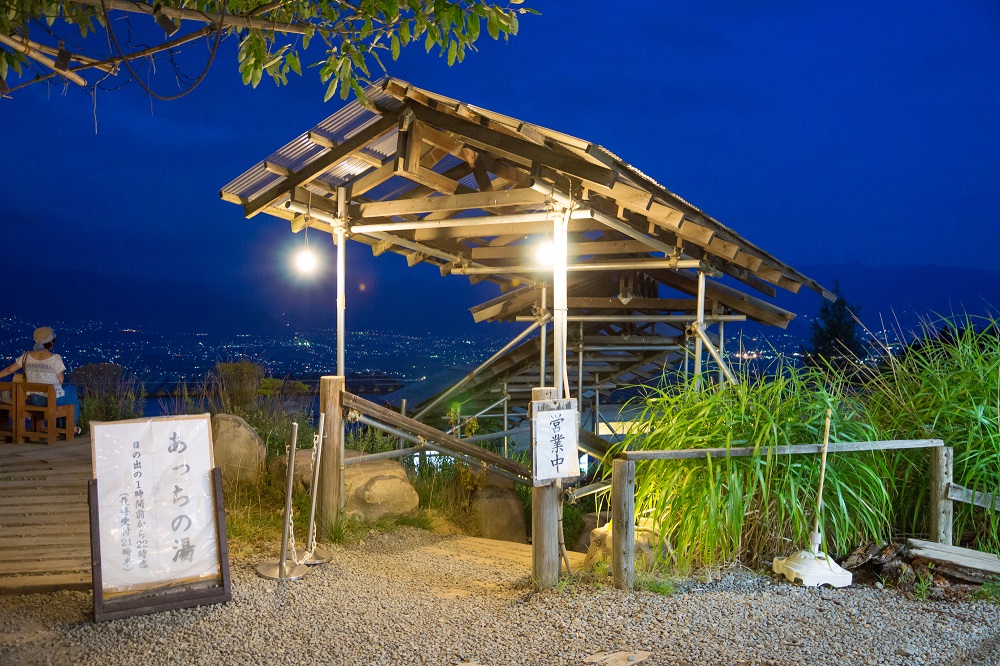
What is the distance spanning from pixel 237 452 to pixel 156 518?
10.8 feet

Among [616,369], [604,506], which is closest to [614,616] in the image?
[604,506]

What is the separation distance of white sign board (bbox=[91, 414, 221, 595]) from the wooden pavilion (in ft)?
7.94

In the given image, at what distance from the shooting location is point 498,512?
846 centimetres

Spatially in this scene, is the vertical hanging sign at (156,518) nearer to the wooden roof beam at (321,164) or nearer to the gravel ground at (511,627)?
the gravel ground at (511,627)

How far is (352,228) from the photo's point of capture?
7.35 m

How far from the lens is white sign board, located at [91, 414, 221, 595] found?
4527 millimetres

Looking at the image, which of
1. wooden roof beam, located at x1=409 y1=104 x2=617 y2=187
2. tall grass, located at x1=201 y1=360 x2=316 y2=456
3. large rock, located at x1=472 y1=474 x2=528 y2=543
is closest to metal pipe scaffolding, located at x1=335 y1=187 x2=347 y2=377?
wooden roof beam, located at x1=409 y1=104 x2=617 y2=187

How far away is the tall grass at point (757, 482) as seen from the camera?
5.10 metres

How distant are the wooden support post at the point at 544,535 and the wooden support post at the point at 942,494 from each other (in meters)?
2.90

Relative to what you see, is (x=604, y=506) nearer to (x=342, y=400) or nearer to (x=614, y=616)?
(x=342, y=400)

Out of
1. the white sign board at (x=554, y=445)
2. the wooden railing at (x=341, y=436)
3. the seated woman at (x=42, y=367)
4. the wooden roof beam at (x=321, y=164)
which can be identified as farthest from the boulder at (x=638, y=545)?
the seated woman at (x=42, y=367)

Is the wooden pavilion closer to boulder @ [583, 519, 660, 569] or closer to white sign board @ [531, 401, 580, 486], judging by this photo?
white sign board @ [531, 401, 580, 486]

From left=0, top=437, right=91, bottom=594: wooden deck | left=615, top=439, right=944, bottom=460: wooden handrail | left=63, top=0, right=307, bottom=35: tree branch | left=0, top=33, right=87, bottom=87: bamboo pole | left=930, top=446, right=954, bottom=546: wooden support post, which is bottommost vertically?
left=0, top=437, right=91, bottom=594: wooden deck

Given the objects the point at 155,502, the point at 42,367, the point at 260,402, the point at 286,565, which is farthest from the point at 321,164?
the point at 260,402
